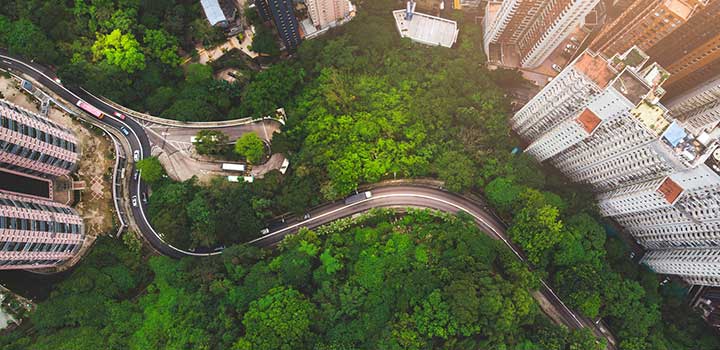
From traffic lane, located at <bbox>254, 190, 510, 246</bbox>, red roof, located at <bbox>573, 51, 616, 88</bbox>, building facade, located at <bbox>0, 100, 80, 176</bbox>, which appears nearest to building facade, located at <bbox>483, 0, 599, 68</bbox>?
red roof, located at <bbox>573, 51, 616, 88</bbox>

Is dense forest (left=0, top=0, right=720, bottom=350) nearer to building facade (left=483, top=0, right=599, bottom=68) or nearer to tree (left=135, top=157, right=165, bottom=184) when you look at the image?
tree (left=135, top=157, right=165, bottom=184)

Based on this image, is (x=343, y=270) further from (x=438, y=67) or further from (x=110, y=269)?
(x=438, y=67)

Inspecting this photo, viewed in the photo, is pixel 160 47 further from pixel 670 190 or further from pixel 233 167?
pixel 670 190

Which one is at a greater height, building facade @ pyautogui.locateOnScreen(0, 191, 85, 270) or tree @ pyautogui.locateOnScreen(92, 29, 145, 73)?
tree @ pyautogui.locateOnScreen(92, 29, 145, 73)

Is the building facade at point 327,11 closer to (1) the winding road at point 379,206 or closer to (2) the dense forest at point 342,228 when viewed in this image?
(2) the dense forest at point 342,228

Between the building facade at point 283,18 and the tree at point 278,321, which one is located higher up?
the building facade at point 283,18

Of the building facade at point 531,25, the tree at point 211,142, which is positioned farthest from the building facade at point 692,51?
the tree at point 211,142
